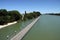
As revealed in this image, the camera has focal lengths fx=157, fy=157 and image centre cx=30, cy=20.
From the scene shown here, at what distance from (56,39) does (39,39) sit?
1.81 metres

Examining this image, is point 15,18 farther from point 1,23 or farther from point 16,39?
point 16,39

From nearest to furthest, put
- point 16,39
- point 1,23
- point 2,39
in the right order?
point 16,39
point 2,39
point 1,23

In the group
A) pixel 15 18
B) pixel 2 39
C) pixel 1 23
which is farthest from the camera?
pixel 15 18

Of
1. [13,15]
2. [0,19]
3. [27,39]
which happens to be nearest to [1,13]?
[13,15]

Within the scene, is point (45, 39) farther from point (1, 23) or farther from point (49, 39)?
point (1, 23)

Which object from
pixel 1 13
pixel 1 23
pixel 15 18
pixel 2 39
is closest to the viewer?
pixel 2 39

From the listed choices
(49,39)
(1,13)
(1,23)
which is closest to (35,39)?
(49,39)

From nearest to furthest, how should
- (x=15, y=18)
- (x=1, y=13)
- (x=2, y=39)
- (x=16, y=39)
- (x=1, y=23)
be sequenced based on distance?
(x=16, y=39), (x=2, y=39), (x=1, y=23), (x=1, y=13), (x=15, y=18)

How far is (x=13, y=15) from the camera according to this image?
49.8 meters

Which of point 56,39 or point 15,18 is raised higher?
point 56,39

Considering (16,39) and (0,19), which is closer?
(16,39)

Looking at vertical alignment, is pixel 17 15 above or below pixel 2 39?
below

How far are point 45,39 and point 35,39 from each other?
1.07 meters

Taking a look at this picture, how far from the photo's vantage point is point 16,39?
14.2 m
